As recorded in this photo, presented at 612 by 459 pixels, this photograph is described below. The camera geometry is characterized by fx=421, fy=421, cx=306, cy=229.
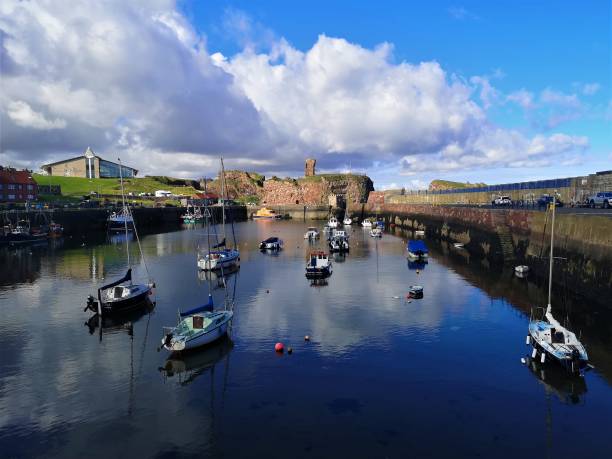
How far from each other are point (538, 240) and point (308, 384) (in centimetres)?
4160

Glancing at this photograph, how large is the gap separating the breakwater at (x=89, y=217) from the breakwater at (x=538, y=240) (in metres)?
44.4

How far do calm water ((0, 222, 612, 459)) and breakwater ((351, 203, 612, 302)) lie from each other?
140 inches

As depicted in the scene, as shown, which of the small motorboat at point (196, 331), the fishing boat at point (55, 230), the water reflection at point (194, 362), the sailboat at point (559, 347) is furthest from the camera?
the fishing boat at point (55, 230)

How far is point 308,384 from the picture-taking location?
77.6 ft

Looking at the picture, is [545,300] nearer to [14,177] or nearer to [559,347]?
[559,347]

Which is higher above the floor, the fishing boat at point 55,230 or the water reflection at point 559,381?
the fishing boat at point 55,230

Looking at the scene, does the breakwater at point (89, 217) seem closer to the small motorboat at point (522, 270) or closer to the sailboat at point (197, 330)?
the sailboat at point (197, 330)

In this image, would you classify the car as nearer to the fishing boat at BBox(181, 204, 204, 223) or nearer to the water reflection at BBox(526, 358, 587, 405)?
the water reflection at BBox(526, 358, 587, 405)

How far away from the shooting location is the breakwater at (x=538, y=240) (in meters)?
37.4

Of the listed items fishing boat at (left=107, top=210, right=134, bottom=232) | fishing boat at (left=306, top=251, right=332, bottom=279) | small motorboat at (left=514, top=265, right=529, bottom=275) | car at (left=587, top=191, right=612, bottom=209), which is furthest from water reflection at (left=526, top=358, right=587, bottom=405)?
fishing boat at (left=107, top=210, right=134, bottom=232)

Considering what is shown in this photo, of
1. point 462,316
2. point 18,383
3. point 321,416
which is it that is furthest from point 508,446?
point 18,383

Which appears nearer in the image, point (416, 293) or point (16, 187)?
point (416, 293)

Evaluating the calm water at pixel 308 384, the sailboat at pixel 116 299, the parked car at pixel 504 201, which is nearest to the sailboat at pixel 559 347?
the calm water at pixel 308 384

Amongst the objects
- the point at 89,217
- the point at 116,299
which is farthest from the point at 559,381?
the point at 89,217
